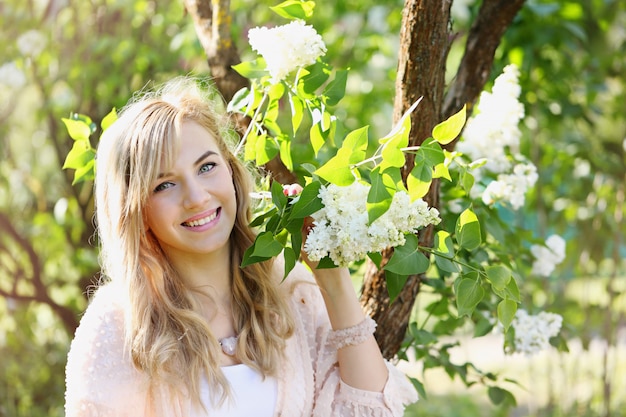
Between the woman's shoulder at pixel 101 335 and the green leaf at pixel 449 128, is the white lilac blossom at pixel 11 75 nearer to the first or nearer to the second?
the woman's shoulder at pixel 101 335

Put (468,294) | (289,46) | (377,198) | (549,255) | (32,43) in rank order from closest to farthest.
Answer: (377,198)
(468,294)
(289,46)
(549,255)
(32,43)

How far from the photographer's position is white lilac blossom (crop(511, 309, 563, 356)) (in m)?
1.99

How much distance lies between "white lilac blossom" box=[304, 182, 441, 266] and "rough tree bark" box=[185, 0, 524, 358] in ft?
1.35

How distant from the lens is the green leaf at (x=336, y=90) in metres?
1.66

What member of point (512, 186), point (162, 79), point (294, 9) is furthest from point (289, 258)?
point (162, 79)

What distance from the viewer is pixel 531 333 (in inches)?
78.4

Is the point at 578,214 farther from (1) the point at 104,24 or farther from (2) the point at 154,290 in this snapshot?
(2) the point at 154,290

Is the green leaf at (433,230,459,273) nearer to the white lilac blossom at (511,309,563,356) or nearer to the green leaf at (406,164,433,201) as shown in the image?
the green leaf at (406,164,433,201)

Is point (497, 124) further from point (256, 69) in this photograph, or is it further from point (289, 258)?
point (289, 258)

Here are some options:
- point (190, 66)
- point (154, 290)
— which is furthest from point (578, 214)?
point (154, 290)

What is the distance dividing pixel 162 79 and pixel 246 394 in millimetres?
2013

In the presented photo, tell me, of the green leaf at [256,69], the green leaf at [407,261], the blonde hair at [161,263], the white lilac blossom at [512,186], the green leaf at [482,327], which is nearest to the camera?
the green leaf at [407,261]

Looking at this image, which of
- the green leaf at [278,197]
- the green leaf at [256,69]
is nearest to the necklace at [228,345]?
the green leaf at [278,197]

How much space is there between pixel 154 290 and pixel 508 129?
86 centimetres
